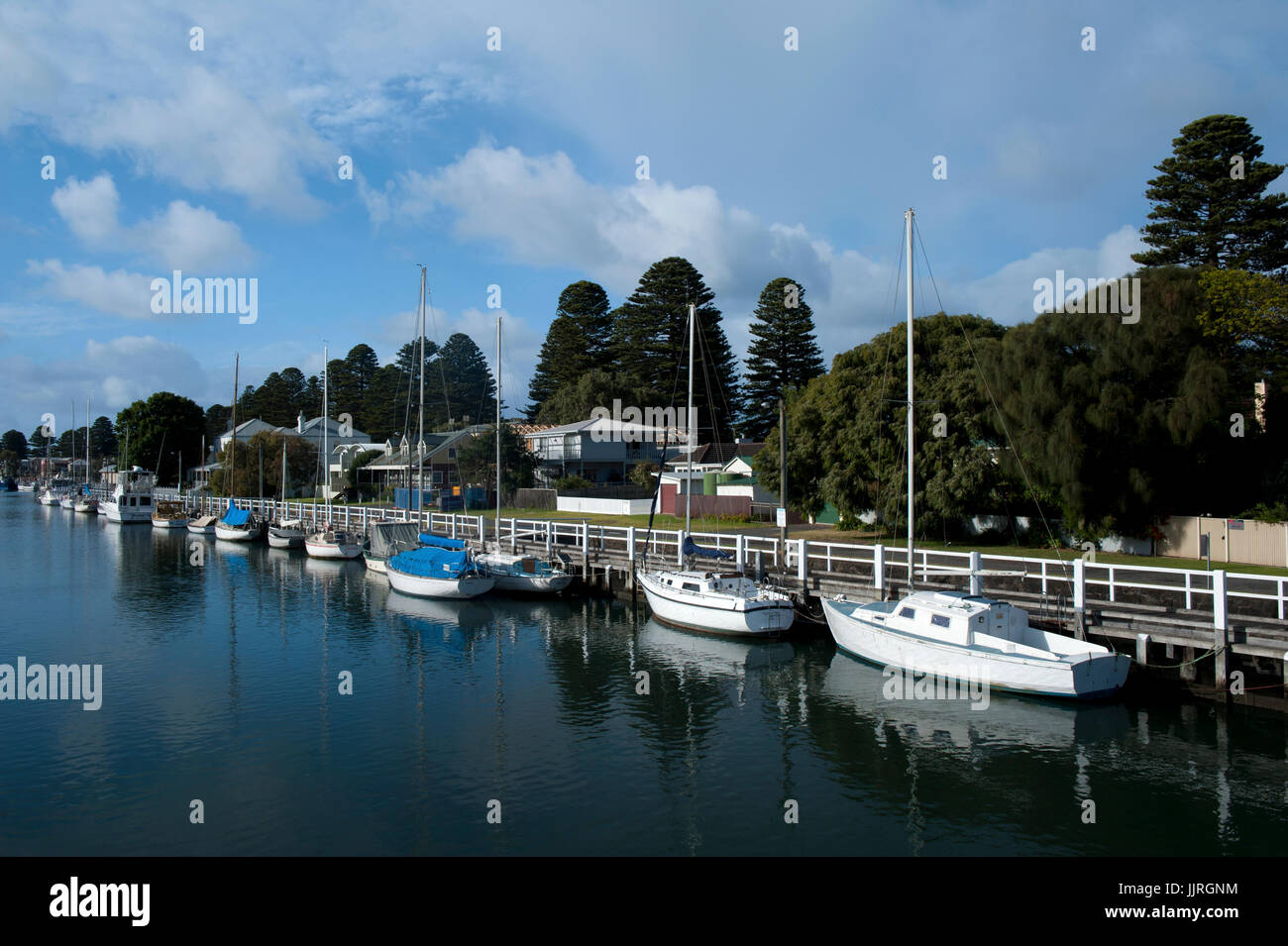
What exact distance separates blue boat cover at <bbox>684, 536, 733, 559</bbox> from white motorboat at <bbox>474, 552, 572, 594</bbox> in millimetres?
7140

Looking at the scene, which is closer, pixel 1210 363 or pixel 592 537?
pixel 1210 363

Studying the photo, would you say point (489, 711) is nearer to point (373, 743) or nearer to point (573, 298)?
point (373, 743)

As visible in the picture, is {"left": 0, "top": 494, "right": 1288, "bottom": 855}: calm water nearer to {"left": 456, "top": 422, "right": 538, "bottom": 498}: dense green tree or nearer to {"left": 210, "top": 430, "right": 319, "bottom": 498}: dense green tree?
{"left": 456, "top": 422, "right": 538, "bottom": 498}: dense green tree

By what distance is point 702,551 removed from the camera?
33.8 m

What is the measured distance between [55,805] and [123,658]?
13190 mm

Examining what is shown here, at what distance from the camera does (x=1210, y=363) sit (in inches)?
1244

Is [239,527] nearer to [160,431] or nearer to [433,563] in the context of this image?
[433,563]

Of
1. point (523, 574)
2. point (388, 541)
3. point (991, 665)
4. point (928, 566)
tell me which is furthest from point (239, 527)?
point (991, 665)

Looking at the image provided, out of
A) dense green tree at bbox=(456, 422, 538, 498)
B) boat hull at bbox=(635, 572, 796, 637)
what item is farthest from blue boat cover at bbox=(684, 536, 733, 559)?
dense green tree at bbox=(456, 422, 538, 498)
